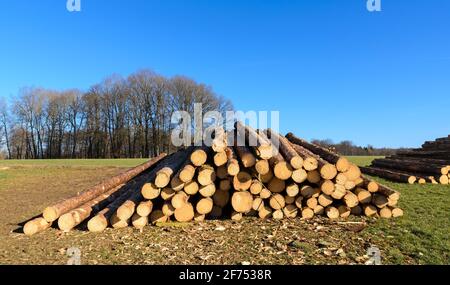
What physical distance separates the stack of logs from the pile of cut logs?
6.91 m

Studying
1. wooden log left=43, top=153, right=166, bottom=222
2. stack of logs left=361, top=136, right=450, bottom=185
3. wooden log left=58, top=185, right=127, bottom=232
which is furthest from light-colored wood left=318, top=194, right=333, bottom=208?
stack of logs left=361, top=136, right=450, bottom=185

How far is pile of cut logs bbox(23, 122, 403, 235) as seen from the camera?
23.6 ft

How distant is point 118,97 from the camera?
2623 inches

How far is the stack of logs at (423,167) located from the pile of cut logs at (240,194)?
6.91 meters

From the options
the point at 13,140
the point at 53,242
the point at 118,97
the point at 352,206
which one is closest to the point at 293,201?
the point at 352,206

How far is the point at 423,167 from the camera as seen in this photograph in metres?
14.9

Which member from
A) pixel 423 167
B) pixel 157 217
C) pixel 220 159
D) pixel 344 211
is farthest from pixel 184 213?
pixel 423 167

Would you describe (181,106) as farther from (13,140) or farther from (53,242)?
(53,242)

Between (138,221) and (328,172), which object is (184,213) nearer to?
(138,221)

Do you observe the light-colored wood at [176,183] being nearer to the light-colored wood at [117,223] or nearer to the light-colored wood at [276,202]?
the light-colored wood at [117,223]

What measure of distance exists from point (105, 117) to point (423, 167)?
195ft

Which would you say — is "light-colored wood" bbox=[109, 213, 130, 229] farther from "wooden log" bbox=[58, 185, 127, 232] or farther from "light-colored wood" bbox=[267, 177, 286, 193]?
"light-colored wood" bbox=[267, 177, 286, 193]

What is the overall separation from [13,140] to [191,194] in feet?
230
